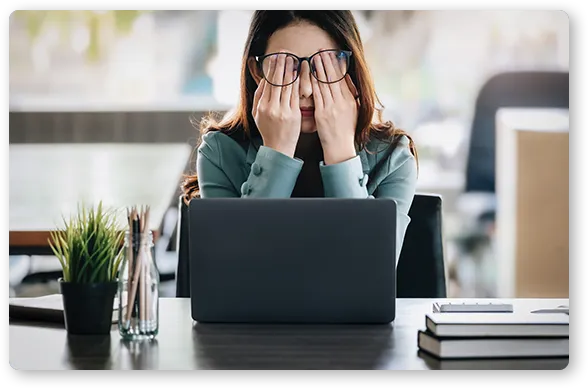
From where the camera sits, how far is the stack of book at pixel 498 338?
925 millimetres

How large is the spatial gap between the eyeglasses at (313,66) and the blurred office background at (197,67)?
2551 millimetres

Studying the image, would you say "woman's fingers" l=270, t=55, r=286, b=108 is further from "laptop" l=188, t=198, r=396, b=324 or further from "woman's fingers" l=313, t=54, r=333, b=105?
"laptop" l=188, t=198, r=396, b=324

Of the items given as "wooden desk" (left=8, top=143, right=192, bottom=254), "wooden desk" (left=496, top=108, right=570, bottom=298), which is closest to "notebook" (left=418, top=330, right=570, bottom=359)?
"wooden desk" (left=496, top=108, right=570, bottom=298)

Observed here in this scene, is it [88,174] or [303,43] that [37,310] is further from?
[88,174]

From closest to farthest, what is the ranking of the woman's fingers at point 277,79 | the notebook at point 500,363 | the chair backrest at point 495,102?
the notebook at point 500,363
the woman's fingers at point 277,79
the chair backrest at point 495,102

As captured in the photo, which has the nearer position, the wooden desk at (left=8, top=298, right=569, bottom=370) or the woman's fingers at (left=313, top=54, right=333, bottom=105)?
the wooden desk at (left=8, top=298, right=569, bottom=370)

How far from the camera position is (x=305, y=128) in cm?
176

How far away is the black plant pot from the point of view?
107cm

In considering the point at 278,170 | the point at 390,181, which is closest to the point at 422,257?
the point at 390,181

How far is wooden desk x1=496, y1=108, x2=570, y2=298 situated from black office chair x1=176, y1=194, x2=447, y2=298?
226 cm

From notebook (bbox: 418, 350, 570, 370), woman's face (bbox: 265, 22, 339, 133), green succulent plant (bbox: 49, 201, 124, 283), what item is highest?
woman's face (bbox: 265, 22, 339, 133)

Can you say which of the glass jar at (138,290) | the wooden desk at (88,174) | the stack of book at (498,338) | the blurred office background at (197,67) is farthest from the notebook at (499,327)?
the blurred office background at (197,67)

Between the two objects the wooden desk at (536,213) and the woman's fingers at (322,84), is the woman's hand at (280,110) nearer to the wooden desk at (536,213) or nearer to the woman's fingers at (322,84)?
the woman's fingers at (322,84)

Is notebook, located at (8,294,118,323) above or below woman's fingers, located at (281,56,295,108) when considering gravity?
below
